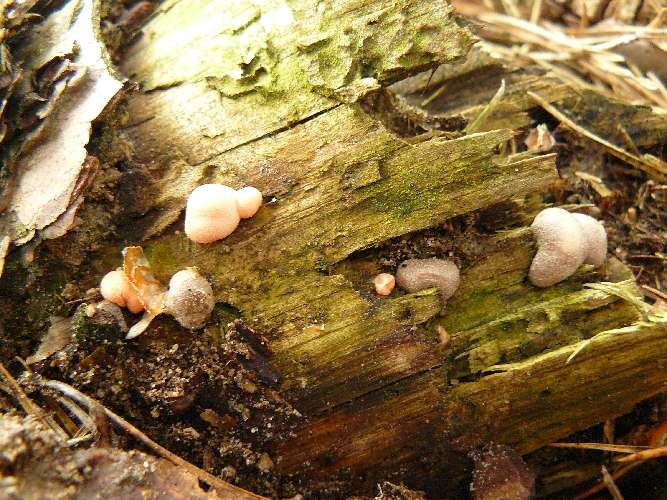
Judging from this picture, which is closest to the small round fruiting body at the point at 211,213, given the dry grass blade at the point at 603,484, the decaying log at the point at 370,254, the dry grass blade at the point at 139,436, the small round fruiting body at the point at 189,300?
the decaying log at the point at 370,254

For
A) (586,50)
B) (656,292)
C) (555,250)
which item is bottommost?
(656,292)

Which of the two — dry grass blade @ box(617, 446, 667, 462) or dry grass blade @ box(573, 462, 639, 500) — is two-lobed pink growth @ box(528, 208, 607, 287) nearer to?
dry grass blade @ box(617, 446, 667, 462)

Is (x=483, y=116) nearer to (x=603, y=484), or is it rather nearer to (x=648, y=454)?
(x=648, y=454)

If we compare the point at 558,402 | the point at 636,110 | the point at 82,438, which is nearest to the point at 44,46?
the point at 82,438

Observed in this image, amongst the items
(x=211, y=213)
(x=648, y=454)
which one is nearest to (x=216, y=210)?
(x=211, y=213)

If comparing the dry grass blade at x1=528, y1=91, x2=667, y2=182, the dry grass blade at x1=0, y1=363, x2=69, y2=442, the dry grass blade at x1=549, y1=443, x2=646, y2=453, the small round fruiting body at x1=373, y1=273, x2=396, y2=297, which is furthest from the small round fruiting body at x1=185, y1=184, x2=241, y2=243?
the dry grass blade at x1=528, y1=91, x2=667, y2=182

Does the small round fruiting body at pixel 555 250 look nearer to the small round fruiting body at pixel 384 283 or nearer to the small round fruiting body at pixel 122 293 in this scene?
the small round fruiting body at pixel 384 283
